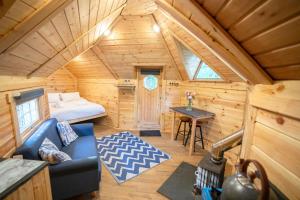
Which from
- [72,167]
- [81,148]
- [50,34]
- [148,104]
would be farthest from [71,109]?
[50,34]

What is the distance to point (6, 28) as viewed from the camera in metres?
1.03

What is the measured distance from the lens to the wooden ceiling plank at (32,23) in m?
1.05

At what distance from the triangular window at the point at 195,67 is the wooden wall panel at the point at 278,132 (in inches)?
79.0

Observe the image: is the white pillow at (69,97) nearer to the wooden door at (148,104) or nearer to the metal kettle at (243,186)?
the wooden door at (148,104)

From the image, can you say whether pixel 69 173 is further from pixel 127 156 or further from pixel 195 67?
pixel 195 67

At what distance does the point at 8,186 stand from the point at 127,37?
117 inches

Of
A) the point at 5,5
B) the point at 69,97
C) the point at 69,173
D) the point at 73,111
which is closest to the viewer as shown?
the point at 5,5

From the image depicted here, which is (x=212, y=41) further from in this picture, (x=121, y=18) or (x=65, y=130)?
(x=65, y=130)

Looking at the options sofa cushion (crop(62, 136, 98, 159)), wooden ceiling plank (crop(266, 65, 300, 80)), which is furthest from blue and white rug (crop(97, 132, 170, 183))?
wooden ceiling plank (crop(266, 65, 300, 80))

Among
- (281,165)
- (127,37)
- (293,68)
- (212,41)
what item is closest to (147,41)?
(127,37)

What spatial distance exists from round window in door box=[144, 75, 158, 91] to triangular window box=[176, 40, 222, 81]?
3.55 feet

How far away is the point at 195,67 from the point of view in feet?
11.8

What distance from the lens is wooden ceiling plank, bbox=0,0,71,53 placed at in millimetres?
1053

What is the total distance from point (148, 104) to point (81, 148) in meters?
2.46
